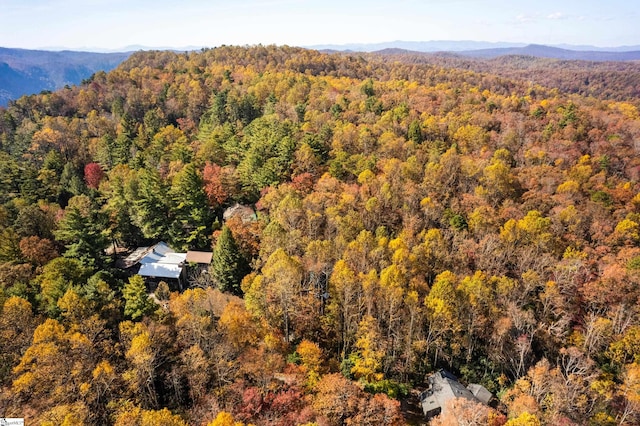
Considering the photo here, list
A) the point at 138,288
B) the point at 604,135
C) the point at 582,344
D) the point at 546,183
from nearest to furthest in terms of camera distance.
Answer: the point at 138,288
the point at 582,344
the point at 546,183
the point at 604,135

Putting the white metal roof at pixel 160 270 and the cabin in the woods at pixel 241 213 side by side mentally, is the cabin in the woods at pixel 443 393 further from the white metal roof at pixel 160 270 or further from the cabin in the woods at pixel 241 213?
the cabin in the woods at pixel 241 213

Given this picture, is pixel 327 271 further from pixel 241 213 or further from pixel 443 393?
pixel 241 213

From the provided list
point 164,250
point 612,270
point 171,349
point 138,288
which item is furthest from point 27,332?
point 612,270

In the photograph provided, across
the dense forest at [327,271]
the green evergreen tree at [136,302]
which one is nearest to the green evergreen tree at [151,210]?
the dense forest at [327,271]

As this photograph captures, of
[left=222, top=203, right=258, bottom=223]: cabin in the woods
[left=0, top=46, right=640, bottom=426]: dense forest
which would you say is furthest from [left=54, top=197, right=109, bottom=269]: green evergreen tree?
[left=222, top=203, right=258, bottom=223]: cabin in the woods

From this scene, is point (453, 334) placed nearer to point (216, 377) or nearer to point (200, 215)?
point (216, 377)
